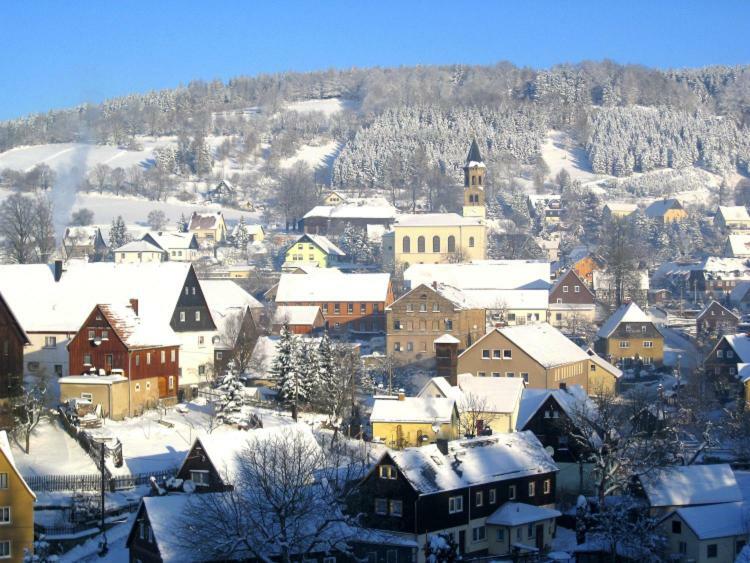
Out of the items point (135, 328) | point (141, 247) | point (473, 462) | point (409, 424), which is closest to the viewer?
point (473, 462)

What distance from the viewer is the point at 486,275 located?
8094cm

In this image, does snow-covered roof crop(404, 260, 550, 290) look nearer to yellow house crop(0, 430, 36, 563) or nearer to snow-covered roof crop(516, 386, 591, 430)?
snow-covered roof crop(516, 386, 591, 430)

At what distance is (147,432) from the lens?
3888cm

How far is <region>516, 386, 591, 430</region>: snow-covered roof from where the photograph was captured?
139 feet

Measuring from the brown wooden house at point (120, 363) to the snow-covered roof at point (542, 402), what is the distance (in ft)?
42.2

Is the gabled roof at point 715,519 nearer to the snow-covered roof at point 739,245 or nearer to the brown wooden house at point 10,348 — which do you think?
the brown wooden house at point 10,348

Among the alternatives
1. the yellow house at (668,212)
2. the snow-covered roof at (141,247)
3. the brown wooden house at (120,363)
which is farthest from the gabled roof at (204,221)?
the brown wooden house at (120,363)

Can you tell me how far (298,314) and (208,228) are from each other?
5559 centimetres

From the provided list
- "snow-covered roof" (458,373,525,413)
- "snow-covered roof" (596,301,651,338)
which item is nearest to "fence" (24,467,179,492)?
"snow-covered roof" (458,373,525,413)

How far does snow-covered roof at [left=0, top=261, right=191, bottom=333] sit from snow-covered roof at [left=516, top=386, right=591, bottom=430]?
15.3 meters

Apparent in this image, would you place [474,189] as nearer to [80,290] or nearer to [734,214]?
[734,214]

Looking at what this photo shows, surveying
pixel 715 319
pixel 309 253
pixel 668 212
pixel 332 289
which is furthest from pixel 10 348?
pixel 668 212

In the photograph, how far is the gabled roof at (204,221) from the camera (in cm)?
12300

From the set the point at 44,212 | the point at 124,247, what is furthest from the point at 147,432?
the point at 124,247
